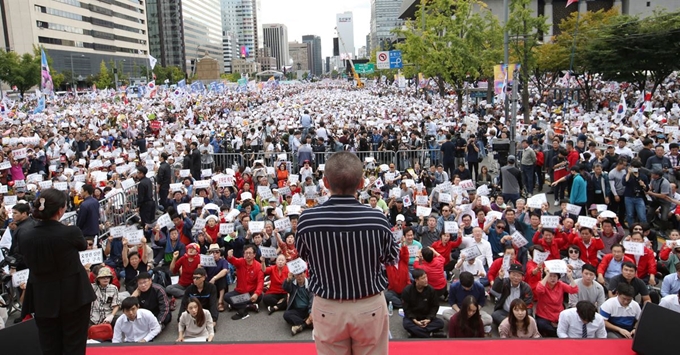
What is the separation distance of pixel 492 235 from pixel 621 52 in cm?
2822

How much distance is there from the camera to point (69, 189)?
1358 centimetres

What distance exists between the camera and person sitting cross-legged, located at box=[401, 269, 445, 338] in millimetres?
7195

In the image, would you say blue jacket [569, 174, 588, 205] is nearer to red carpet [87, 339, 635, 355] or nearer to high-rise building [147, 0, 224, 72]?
red carpet [87, 339, 635, 355]

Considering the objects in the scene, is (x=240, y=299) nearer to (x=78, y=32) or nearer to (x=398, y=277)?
(x=398, y=277)

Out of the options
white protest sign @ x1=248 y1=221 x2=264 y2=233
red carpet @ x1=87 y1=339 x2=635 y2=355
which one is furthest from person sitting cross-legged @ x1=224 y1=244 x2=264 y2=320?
red carpet @ x1=87 y1=339 x2=635 y2=355

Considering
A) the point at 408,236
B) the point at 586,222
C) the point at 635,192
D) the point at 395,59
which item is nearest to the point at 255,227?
the point at 408,236

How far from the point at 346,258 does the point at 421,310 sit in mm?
4794

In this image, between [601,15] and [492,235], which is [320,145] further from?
[601,15]

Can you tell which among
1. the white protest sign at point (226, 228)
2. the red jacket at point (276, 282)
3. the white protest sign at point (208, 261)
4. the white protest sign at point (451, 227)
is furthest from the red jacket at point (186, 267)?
the white protest sign at point (451, 227)

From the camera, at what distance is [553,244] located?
8789mm

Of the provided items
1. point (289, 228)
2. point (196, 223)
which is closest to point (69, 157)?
point (196, 223)

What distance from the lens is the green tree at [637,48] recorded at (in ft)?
99.6

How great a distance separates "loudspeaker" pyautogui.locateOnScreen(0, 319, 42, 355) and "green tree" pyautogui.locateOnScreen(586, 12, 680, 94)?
3338 cm

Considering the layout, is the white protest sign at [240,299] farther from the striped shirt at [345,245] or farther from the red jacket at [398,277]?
the striped shirt at [345,245]
